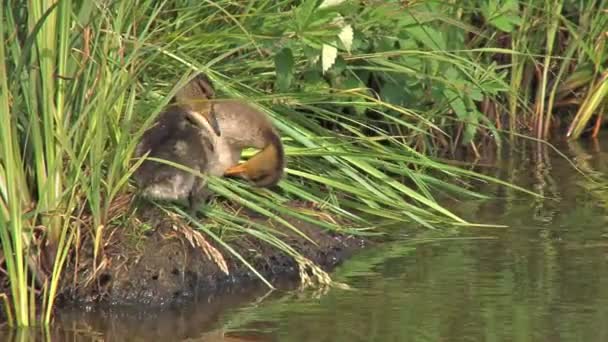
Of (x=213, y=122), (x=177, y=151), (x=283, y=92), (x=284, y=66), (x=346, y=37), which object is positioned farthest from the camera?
(x=283, y=92)

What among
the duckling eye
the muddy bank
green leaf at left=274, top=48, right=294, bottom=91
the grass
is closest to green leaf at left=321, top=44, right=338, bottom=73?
the grass

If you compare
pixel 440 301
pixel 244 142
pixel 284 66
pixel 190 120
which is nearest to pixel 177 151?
pixel 190 120

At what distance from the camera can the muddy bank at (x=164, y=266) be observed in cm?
582

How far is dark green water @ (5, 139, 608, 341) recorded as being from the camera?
17.9 feet

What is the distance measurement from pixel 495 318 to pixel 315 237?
1.27m

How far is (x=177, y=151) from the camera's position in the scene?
5.77 metres

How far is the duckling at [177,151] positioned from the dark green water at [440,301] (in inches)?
18.5

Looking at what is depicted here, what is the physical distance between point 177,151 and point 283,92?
1.35 meters

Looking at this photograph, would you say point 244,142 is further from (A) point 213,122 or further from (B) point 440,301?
(B) point 440,301

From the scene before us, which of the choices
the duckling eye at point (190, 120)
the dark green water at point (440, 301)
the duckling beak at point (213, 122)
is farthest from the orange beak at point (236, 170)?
the dark green water at point (440, 301)

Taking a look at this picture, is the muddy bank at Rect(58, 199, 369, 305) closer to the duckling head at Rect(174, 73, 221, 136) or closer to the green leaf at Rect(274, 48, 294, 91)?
the duckling head at Rect(174, 73, 221, 136)

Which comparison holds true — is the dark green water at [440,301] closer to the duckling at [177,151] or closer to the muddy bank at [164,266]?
the muddy bank at [164,266]

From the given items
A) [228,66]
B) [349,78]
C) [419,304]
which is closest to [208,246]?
[419,304]

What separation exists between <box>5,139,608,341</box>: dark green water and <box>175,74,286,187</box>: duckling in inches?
19.4
